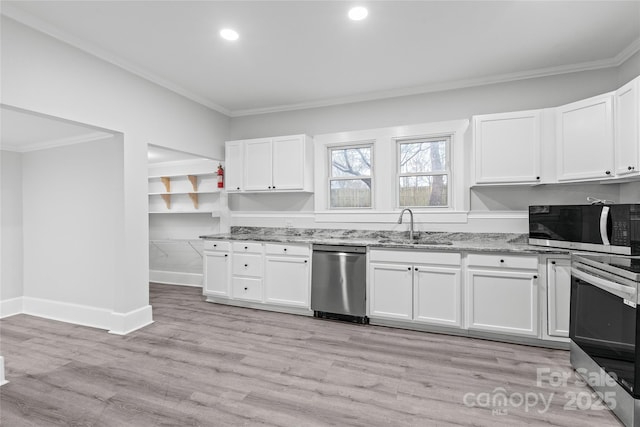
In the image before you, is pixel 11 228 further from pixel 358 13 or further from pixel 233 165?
pixel 358 13

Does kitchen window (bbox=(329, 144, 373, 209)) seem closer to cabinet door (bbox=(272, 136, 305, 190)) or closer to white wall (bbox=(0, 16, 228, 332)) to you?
cabinet door (bbox=(272, 136, 305, 190))

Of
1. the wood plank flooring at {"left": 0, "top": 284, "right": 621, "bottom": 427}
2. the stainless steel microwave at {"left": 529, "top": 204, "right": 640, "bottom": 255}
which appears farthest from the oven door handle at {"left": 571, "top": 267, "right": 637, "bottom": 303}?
the wood plank flooring at {"left": 0, "top": 284, "right": 621, "bottom": 427}

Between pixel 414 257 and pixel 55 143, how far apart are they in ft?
15.1

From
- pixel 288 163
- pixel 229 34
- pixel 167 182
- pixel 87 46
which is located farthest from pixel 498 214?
pixel 167 182

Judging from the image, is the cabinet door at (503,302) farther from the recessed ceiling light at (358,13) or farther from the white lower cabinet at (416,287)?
the recessed ceiling light at (358,13)

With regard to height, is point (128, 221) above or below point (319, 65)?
below

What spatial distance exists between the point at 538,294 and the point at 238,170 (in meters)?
3.85

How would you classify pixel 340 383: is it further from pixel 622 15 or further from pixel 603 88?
pixel 603 88

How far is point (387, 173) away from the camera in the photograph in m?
3.97

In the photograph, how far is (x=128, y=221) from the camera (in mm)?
3229

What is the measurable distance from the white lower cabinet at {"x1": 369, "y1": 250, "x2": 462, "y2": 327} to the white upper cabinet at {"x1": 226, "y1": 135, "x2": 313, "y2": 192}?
4.89ft

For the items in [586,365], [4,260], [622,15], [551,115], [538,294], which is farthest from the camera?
[4,260]

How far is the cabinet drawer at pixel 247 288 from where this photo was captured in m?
3.96

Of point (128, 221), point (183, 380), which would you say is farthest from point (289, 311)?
point (128, 221)
